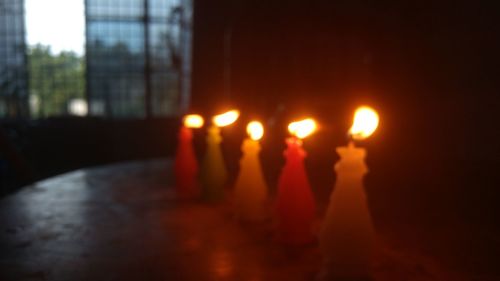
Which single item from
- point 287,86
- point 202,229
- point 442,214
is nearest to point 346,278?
point 202,229

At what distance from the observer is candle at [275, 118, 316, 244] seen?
1.02 metres

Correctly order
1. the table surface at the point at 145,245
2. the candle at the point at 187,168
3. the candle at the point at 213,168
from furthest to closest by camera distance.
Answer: the candle at the point at 187,168, the candle at the point at 213,168, the table surface at the point at 145,245

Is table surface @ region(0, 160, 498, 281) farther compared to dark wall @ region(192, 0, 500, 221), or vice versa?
dark wall @ region(192, 0, 500, 221)

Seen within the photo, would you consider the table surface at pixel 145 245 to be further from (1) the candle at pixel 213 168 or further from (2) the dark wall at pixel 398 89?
(2) the dark wall at pixel 398 89

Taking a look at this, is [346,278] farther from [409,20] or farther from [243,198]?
[409,20]

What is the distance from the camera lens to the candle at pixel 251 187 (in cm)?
124

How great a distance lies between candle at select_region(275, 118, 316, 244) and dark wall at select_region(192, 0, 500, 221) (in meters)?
0.39

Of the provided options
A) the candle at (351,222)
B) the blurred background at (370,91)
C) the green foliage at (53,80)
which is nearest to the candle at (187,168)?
the blurred background at (370,91)

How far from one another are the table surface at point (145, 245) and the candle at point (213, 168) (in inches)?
1.8

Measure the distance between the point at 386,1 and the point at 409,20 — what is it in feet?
0.41

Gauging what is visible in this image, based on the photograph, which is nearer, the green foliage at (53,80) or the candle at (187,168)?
the candle at (187,168)

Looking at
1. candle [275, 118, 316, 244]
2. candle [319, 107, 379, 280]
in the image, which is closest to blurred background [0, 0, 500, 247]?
candle [275, 118, 316, 244]

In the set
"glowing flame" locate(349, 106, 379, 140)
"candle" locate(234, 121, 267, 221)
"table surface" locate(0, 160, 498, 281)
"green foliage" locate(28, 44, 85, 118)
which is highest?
"green foliage" locate(28, 44, 85, 118)

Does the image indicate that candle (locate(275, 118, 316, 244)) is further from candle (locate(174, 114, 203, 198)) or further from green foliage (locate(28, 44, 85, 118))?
green foliage (locate(28, 44, 85, 118))
